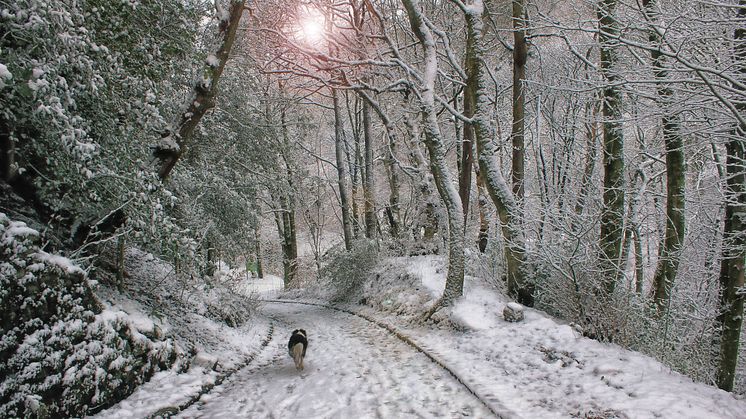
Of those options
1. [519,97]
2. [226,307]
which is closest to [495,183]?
[519,97]

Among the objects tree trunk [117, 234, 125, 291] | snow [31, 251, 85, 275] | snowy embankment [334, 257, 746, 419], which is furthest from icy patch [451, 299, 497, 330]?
snow [31, 251, 85, 275]

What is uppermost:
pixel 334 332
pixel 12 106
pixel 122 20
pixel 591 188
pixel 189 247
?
pixel 122 20

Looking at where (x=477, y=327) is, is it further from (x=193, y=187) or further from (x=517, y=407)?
(x=193, y=187)

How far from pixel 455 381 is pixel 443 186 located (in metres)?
5.25

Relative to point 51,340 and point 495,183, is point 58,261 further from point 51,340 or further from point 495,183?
point 495,183

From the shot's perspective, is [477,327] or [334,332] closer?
[477,327]

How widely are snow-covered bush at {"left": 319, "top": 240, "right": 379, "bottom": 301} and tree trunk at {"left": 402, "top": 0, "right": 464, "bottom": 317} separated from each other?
682 centimetres

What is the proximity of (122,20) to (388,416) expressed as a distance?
7.18m

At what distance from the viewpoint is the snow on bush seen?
4.23 m

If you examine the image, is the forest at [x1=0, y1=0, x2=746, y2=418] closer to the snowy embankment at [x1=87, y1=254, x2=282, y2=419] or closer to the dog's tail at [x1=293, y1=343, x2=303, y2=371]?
the snowy embankment at [x1=87, y1=254, x2=282, y2=419]

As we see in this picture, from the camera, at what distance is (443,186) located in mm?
10477

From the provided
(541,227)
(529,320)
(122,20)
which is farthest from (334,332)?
(122,20)

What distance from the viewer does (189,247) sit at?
659cm

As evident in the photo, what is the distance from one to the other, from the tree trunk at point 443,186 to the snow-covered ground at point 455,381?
19.8 inches
